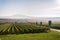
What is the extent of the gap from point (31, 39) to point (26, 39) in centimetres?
99

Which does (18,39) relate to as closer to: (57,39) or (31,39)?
(31,39)

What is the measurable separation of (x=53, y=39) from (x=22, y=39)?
6168 mm

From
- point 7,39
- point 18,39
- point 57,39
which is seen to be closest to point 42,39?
point 57,39

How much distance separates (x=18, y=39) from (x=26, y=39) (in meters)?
1.58

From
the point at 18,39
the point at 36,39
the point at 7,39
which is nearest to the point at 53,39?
the point at 36,39

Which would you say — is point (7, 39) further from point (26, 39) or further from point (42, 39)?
point (42, 39)

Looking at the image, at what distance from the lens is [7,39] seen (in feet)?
82.4

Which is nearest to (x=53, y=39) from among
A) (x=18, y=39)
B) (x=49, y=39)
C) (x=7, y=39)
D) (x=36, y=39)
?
(x=49, y=39)

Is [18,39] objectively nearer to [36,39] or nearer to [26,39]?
[26,39]

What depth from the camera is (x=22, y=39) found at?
25312 mm

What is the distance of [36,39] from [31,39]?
1.02 m

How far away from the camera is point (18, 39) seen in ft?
82.8

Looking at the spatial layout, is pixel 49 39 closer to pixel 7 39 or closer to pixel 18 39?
pixel 18 39

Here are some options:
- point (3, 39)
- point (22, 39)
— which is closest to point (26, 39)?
point (22, 39)
